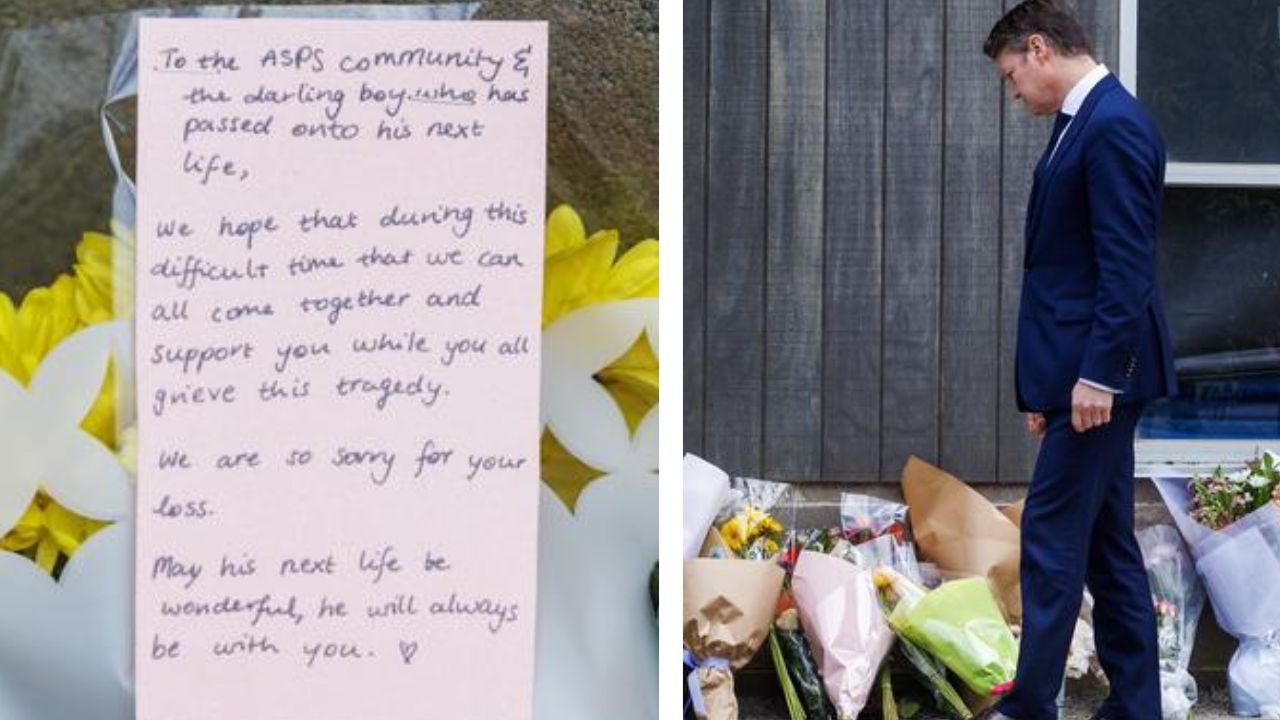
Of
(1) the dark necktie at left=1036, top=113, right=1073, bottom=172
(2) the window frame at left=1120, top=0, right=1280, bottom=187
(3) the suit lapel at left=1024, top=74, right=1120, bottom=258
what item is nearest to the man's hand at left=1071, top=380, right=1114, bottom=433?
(3) the suit lapel at left=1024, top=74, right=1120, bottom=258

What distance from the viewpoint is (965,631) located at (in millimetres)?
4688

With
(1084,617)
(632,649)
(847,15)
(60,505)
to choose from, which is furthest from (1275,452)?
(60,505)

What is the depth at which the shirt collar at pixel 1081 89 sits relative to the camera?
14.6 feet

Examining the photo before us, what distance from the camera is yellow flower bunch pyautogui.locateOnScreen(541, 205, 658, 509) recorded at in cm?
275

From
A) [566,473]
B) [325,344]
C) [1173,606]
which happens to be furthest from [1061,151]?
[325,344]

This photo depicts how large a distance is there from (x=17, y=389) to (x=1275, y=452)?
11.9 feet

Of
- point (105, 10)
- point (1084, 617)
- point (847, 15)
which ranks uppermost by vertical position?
point (847, 15)

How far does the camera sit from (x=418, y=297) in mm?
2727

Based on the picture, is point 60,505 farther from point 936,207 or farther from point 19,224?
point 936,207

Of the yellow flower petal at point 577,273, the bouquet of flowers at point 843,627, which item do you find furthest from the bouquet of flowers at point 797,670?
the yellow flower petal at point 577,273

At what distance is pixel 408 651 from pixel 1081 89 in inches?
91.7

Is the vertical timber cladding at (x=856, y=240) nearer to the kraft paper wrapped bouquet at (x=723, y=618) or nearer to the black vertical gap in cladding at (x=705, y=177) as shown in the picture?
the black vertical gap in cladding at (x=705, y=177)

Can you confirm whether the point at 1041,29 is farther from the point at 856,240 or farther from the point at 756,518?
the point at 756,518

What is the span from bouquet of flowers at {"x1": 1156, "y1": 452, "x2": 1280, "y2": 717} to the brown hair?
1.23 meters
